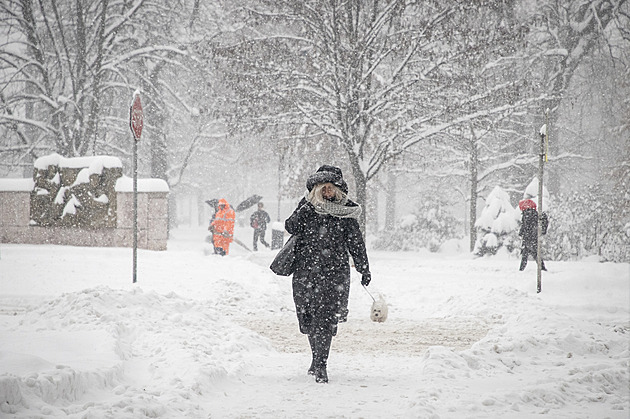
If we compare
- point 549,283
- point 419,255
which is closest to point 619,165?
point 419,255

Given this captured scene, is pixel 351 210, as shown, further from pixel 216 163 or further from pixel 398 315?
pixel 216 163

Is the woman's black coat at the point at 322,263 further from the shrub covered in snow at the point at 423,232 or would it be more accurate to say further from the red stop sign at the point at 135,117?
the shrub covered in snow at the point at 423,232

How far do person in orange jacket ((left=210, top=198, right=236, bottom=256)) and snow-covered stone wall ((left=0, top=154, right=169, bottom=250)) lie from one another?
1428 millimetres

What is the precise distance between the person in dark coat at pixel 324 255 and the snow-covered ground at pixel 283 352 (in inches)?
20.6

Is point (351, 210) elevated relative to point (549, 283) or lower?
elevated

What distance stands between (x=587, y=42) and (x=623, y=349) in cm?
1976

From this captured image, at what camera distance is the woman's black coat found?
221 inches

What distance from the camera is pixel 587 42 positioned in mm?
23547

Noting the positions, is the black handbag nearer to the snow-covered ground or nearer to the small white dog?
the snow-covered ground

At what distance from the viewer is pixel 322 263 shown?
5.67m

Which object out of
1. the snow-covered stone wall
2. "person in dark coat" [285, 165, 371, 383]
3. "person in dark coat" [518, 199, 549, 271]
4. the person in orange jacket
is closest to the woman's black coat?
"person in dark coat" [285, 165, 371, 383]

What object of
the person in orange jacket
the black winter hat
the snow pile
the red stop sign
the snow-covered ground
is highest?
the red stop sign

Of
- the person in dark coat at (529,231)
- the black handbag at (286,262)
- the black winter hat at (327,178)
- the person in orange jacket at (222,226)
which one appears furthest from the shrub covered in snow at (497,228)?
the black handbag at (286,262)

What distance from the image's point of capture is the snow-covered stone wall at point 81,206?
1645 cm
